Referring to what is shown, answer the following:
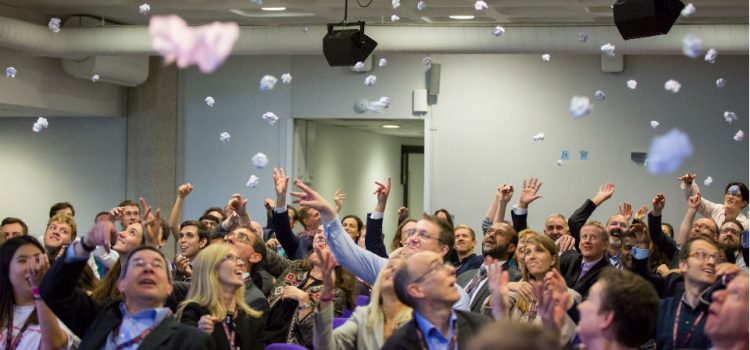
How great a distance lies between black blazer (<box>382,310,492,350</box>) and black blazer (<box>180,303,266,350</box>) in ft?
3.09

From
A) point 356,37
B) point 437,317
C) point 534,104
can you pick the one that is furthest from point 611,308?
point 534,104

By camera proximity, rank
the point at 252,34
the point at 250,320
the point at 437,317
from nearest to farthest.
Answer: the point at 437,317 < the point at 250,320 < the point at 252,34

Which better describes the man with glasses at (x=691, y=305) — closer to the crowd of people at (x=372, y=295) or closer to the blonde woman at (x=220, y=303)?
the crowd of people at (x=372, y=295)

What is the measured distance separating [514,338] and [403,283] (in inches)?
59.0

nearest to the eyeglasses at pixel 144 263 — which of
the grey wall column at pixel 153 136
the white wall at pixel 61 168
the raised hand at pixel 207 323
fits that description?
the raised hand at pixel 207 323

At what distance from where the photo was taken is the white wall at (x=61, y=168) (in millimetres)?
11453

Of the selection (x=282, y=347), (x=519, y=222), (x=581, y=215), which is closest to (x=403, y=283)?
(x=282, y=347)

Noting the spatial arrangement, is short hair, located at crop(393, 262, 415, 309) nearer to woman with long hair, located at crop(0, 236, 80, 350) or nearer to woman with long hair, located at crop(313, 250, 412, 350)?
woman with long hair, located at crop(313, 250, 412, 350)

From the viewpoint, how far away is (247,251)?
17.7 feet

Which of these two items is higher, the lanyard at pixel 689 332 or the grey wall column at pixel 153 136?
the grey wall column at pixel 153 136

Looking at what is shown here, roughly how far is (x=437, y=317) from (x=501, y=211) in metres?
3.13

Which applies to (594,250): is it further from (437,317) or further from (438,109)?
(438,109)

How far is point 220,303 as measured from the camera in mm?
4168

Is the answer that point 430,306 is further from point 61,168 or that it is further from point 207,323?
point 61,168
